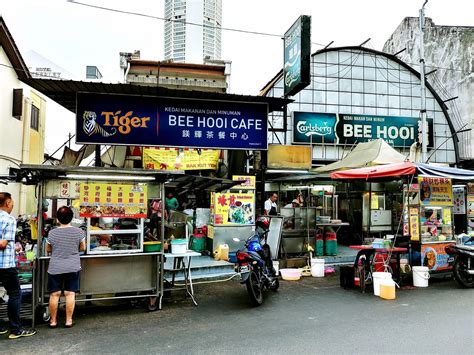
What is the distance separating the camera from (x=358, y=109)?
64.5 ft

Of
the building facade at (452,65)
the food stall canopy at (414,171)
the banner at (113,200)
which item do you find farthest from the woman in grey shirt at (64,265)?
the building facade at (452,65)

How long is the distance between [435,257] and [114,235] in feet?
24.0

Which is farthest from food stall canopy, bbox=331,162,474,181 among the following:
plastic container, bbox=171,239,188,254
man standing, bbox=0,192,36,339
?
man standing, bbox=0,192,36,339

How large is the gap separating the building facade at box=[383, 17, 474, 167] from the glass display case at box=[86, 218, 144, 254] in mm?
19418

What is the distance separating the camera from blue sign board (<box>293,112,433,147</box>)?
1886 centimetres

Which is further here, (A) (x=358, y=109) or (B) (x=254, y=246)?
(A) (x=358, y=109)

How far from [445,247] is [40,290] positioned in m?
8.61

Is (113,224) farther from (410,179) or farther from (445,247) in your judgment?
(445,247)

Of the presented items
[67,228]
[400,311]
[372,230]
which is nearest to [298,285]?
[400,311]

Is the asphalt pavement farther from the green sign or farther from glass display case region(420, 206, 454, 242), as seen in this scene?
the green sign

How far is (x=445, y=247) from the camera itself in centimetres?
893

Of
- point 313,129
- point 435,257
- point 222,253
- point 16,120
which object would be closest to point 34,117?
point 16,120

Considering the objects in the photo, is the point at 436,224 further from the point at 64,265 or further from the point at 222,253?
the point at 64,265

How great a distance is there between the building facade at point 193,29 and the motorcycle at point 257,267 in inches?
316
